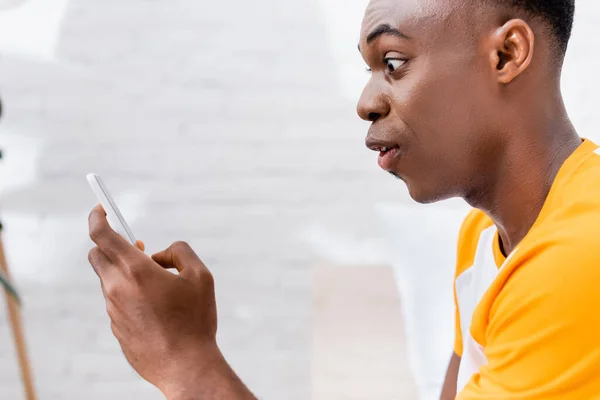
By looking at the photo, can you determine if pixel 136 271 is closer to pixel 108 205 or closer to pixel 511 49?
pixel 108 205

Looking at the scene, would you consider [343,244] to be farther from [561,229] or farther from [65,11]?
[561,229]

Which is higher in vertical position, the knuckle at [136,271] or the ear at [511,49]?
the ear at [511,49]

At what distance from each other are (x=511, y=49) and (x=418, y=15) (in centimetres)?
9

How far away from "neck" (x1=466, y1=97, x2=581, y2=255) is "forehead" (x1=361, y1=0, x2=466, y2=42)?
0.12 m

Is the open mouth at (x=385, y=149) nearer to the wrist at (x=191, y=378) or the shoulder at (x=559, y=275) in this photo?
the shoulder at (x=559, y=275)

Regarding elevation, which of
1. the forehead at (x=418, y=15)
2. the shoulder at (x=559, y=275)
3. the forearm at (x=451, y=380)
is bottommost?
the forearm at (x=451, y=380)

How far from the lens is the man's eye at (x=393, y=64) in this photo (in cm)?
69

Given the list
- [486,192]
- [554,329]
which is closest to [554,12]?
[486,192]

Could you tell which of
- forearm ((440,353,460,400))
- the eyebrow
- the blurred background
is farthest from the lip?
the blurred background

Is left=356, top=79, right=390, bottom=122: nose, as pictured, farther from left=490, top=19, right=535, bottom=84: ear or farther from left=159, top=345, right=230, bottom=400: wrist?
left=159, top=345, right=230, bottom=400: wrist

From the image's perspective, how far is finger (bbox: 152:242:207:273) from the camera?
654mm

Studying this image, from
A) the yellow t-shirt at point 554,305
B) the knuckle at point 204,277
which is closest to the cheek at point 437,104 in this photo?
the yellow t-shirt at point 554,305

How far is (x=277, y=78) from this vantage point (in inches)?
69.9

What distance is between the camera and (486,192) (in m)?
0.72
